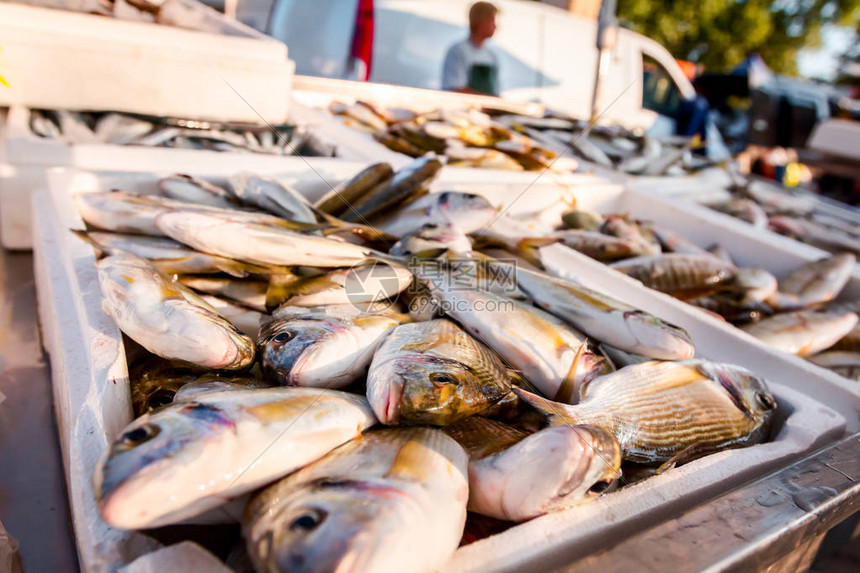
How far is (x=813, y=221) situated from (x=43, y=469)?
5.70 m

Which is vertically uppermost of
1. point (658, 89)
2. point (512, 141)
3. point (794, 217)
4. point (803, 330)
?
point (658, 89)

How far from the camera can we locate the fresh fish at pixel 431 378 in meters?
1.10

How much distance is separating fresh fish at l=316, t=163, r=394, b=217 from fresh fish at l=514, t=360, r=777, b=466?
1338mm

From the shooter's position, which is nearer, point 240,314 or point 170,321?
point 170,321

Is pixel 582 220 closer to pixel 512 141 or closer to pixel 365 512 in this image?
pixel 512 141

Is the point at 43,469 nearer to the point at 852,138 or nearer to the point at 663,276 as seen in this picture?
the point at 663,276

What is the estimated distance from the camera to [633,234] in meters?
2.92

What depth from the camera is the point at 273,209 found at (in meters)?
2.11

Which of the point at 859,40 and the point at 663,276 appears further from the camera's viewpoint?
the point at 859,40

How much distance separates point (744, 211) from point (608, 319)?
3.12m

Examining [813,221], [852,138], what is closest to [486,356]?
[813,221]

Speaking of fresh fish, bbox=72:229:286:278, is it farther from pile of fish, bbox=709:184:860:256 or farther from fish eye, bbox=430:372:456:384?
pile of fish, bbox=709:184:860:256

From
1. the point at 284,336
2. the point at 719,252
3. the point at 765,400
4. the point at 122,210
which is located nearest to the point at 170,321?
the point at 284,336

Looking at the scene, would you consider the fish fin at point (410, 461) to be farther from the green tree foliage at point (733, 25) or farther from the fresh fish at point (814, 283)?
the green tree foliage at point (733, 25)
